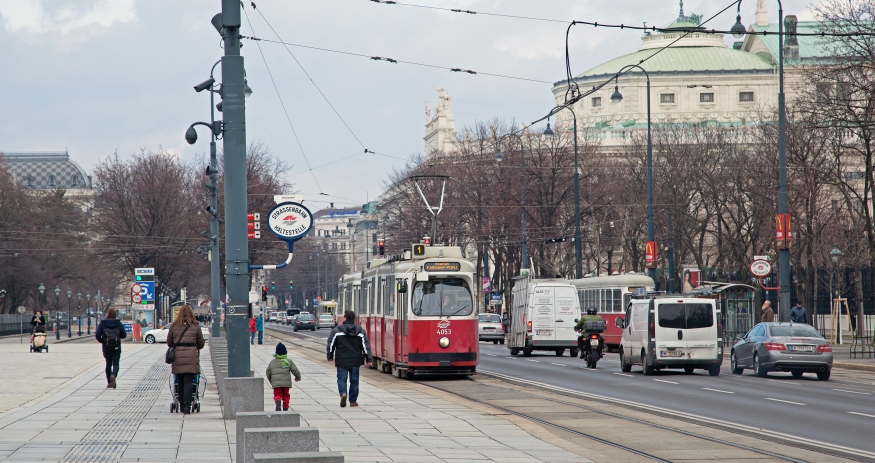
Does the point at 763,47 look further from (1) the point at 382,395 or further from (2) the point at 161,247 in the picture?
(1) the point at 382,395

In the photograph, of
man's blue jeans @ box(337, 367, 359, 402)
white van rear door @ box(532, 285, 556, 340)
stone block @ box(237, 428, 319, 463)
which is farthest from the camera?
white van rear door @ box(532, 285, 556, 340)

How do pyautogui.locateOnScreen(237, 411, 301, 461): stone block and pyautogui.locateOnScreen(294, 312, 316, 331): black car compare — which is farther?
pyautogui.locateOnScreen(294, 312, 316, 331): black car

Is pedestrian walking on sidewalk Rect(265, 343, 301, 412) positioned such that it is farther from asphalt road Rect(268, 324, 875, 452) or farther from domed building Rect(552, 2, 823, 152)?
domed building Rect(552, 2, 823, 152)

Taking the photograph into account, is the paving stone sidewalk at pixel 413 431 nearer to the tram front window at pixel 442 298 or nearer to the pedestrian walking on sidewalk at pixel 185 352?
the pedestrian walking on sidewalk at pixel 185 352

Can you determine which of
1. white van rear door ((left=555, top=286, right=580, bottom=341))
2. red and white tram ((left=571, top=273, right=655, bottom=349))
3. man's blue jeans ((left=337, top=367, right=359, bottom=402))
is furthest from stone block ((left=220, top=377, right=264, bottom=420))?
red and white tram ((left=571, top=273, right=655, bottom=349))

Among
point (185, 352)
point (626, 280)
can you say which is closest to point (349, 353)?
point (185, 352)

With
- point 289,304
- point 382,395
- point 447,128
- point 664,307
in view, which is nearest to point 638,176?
point 664,307

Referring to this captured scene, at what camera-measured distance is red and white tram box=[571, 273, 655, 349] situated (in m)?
45.7

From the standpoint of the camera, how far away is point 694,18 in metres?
122

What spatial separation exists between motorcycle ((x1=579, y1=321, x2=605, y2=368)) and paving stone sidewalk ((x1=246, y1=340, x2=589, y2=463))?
10.6 m

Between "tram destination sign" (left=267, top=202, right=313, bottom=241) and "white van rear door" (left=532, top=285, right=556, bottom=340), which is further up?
"tram destination sign" (left=267, top=202, right=313, bottom=241)

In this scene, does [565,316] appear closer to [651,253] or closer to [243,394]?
[651,253]

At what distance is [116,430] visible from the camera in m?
15.0

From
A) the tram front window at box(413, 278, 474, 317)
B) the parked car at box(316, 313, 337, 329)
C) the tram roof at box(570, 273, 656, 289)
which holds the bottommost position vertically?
the parked car at box(316, 313, 337, 329)
